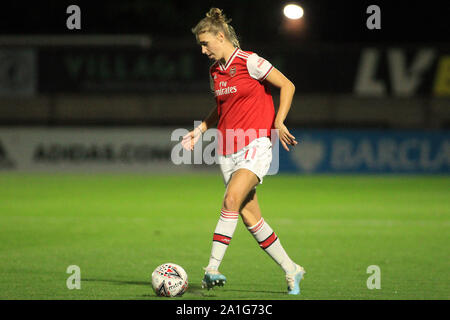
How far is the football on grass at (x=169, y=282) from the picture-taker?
20.2ft

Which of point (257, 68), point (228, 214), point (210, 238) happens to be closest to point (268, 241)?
point (228, 214)

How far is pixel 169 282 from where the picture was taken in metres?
6.17

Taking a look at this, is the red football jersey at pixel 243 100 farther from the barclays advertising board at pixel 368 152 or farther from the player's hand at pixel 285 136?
the barclays advertising board at pixel 368 152

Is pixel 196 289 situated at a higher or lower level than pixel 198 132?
lower

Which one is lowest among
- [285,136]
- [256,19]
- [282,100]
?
[285,136]

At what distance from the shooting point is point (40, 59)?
26844 millimetres

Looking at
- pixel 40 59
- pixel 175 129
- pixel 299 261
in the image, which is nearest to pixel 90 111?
pixel 40 59

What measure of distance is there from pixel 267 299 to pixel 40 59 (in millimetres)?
22367

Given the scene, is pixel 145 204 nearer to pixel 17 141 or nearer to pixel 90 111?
pixel 17 141

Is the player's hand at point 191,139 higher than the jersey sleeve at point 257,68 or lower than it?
lower

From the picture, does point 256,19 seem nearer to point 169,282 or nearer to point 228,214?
point 228,214

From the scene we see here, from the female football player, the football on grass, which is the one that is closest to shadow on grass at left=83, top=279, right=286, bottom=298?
the football on grass

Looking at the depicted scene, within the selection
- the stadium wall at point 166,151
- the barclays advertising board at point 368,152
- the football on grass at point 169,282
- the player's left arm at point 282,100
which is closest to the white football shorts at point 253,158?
the player's left arm at point 282,100

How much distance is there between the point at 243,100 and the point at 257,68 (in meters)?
0.29
